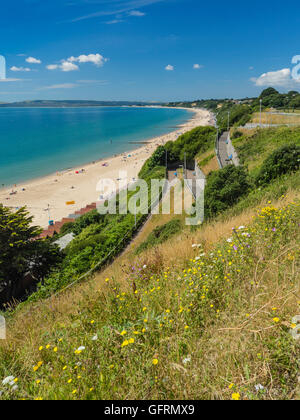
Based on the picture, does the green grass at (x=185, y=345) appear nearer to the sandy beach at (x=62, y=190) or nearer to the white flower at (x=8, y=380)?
the white flower at (x=8, y=380)

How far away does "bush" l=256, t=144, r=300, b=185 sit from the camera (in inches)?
491

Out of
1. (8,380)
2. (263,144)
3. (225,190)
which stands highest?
(263,144)

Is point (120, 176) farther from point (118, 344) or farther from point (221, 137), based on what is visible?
point (118, 344)

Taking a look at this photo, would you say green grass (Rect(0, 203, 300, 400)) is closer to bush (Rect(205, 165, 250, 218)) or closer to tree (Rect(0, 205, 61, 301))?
bush (Rect(205, 165, 250, 218))

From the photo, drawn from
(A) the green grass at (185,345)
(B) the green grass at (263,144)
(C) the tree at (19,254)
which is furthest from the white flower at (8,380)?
(B) the green grass at (263,144)

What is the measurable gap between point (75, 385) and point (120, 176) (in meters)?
47.4

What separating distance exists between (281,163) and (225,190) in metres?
3.11

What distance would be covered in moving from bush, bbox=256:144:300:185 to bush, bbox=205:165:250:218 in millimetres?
1104

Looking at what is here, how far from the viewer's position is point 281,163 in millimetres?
12797

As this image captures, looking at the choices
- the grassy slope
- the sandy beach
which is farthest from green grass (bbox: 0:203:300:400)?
the sandy beach

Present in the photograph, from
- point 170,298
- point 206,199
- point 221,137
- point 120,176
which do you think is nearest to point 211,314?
point 170,298

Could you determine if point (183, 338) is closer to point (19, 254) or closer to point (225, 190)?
point (225, 190)

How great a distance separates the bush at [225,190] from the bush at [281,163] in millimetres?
1104

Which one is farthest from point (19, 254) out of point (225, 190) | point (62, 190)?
point (62, 190)
